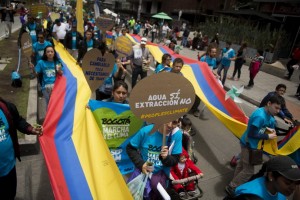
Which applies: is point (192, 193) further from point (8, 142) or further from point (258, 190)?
point (8, 142)

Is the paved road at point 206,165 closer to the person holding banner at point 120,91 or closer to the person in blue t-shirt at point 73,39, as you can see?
the person holding banner at point 120,91

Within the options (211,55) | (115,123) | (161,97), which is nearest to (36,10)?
(211,55)

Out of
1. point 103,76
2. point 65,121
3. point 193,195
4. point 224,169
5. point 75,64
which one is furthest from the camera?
point 75,64

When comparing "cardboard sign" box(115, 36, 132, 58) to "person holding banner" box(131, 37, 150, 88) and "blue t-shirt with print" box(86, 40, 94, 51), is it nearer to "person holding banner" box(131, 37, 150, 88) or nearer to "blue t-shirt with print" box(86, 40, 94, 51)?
"person holding banner" box(131, 37, 150, 88)

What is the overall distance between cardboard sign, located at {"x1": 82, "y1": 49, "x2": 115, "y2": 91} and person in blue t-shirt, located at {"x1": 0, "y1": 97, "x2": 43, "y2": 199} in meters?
1.53

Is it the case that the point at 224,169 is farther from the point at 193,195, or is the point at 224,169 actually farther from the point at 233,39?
the point at 233,39

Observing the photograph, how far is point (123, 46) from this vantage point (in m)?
7.08

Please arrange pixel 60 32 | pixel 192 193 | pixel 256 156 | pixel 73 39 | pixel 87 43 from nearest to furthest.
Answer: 1. pixel 192 193
2. pixel 256 156
3. pixel 87 43
4. pixel 73 39
5. pixel 60 32

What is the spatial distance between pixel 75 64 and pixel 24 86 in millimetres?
1670

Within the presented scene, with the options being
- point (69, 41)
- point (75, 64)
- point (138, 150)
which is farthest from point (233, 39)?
point (138, 150)

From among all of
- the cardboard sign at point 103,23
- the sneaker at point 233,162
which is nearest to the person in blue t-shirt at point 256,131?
the sneaker at point 233,162

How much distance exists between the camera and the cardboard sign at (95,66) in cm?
431

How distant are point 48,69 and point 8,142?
109 inches

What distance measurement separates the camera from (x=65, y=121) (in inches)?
150
